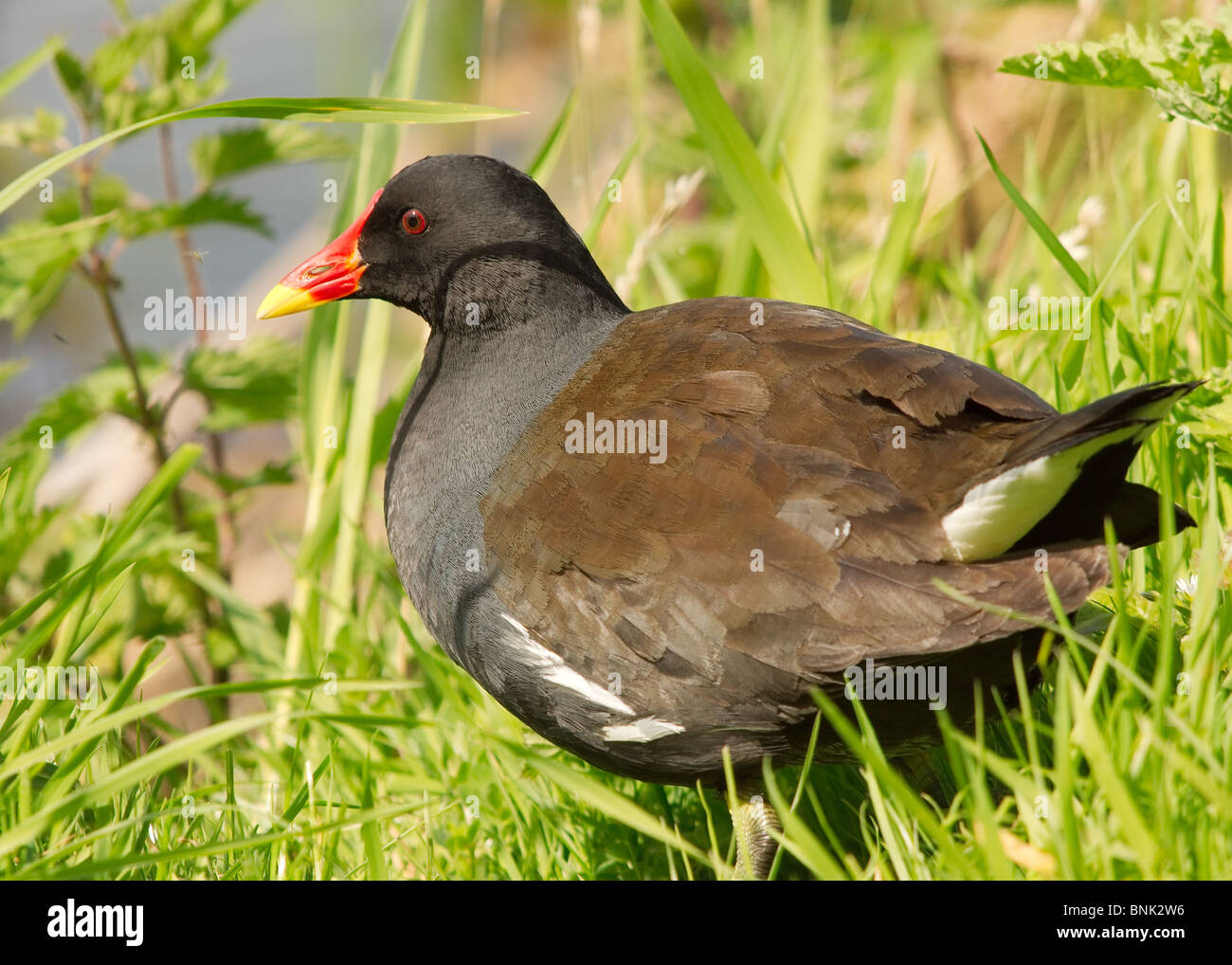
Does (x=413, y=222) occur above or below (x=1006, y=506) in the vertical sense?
above

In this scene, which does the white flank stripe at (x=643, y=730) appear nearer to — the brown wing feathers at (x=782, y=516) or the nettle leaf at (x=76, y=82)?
the brown wing feathers at (x=782, y=516)

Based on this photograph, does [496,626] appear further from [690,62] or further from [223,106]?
[690,62]

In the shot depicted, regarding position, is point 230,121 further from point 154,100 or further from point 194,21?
point 154,100

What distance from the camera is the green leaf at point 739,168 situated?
297 cm

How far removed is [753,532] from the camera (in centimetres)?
215

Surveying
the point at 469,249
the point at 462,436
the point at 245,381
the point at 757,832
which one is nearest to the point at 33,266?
the point at 245,381

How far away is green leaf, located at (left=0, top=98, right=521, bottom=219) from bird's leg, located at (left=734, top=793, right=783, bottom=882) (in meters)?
1.36

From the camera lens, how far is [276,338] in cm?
386

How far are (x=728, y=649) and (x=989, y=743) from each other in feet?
2.30

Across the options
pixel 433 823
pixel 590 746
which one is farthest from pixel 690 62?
pixel 433 823

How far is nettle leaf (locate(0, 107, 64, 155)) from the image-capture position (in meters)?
3.29

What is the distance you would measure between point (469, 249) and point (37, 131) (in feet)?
4.46

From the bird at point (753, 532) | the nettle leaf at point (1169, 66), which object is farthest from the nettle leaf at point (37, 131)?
the nettle leaf at point (1169, 66)

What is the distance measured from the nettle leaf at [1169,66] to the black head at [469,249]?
3.59ft
